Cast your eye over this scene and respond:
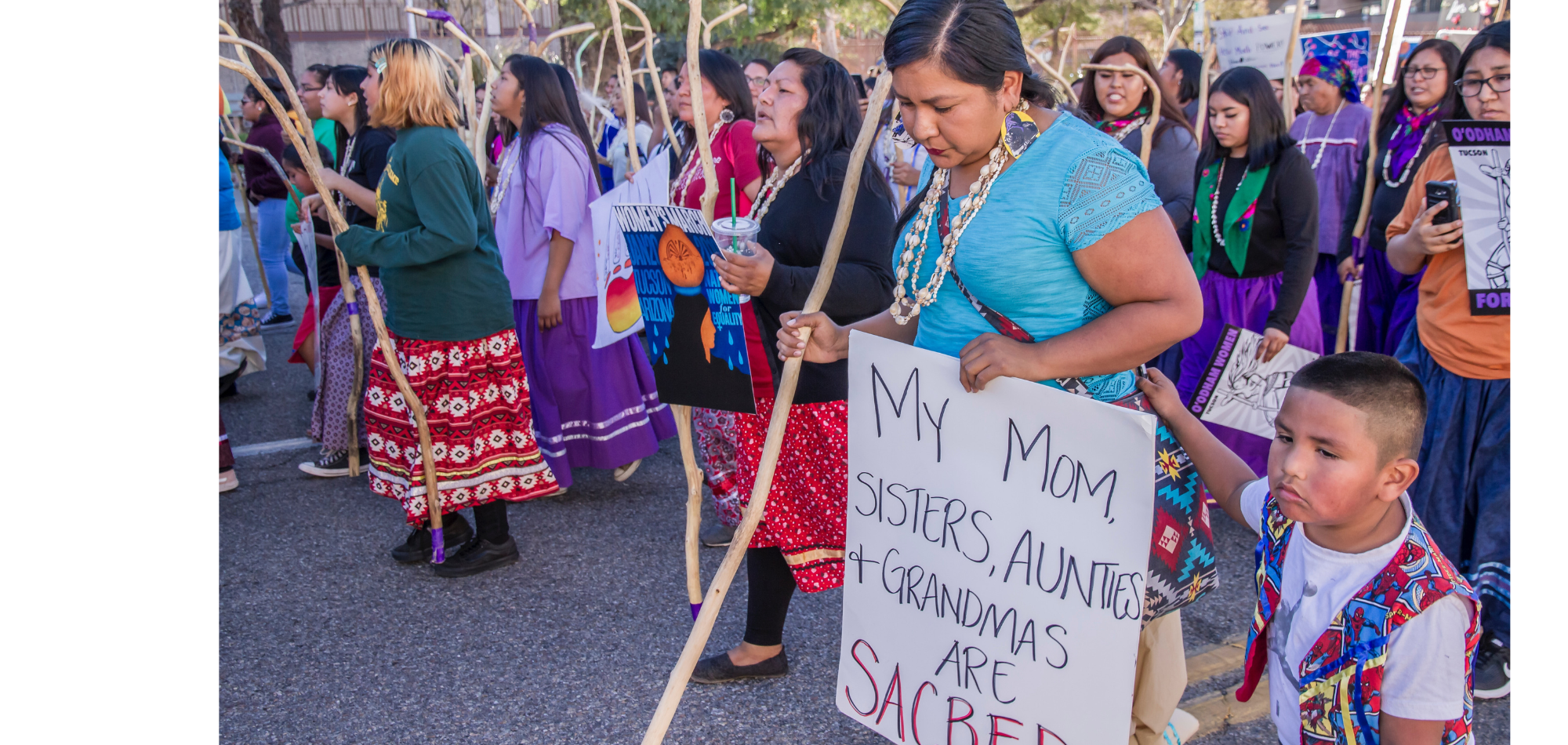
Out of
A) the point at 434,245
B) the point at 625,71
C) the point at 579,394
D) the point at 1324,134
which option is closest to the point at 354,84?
the point at 434,245

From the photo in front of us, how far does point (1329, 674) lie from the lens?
5.06ft

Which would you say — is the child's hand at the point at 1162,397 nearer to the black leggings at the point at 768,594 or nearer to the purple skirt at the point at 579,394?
the black leggings at the point at 768,594

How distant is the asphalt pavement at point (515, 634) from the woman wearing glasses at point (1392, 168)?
1.03 m

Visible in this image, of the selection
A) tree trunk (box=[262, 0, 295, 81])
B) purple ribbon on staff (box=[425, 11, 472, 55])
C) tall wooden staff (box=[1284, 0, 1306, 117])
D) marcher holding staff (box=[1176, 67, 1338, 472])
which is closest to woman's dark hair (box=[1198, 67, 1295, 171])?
marcher holding staff (box=[1176, 67, 1338, 472])

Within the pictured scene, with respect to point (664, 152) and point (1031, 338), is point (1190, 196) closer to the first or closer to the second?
point (664, 152)

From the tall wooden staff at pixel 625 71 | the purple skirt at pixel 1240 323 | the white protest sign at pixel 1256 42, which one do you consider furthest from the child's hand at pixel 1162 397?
the white protest sign at pixel 1256 42

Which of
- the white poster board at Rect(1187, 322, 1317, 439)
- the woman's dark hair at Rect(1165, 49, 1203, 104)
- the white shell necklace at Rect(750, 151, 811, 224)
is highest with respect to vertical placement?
the woman's dark hair at Rect(1165, 49, 1203, 104)

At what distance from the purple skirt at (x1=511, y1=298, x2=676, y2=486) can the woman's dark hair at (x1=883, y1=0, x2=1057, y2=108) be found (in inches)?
106

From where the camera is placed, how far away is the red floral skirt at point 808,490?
2.54 metres

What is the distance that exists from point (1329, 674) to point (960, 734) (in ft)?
2.13

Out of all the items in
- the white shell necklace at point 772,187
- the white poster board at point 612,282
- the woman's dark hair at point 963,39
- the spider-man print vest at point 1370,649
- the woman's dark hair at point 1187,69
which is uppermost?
the woman's dark hair at point 1187,69

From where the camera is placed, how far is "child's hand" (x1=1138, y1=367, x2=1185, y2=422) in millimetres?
1751

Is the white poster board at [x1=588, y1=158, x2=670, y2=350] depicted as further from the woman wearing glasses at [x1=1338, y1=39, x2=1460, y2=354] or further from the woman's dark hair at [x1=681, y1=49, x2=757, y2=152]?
the woman wearing glasses at [x1=1338, y1=39, x2=1460, y2=354]

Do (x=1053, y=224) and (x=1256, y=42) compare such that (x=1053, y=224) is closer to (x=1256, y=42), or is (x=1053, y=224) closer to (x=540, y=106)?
(x=540, y=106)
